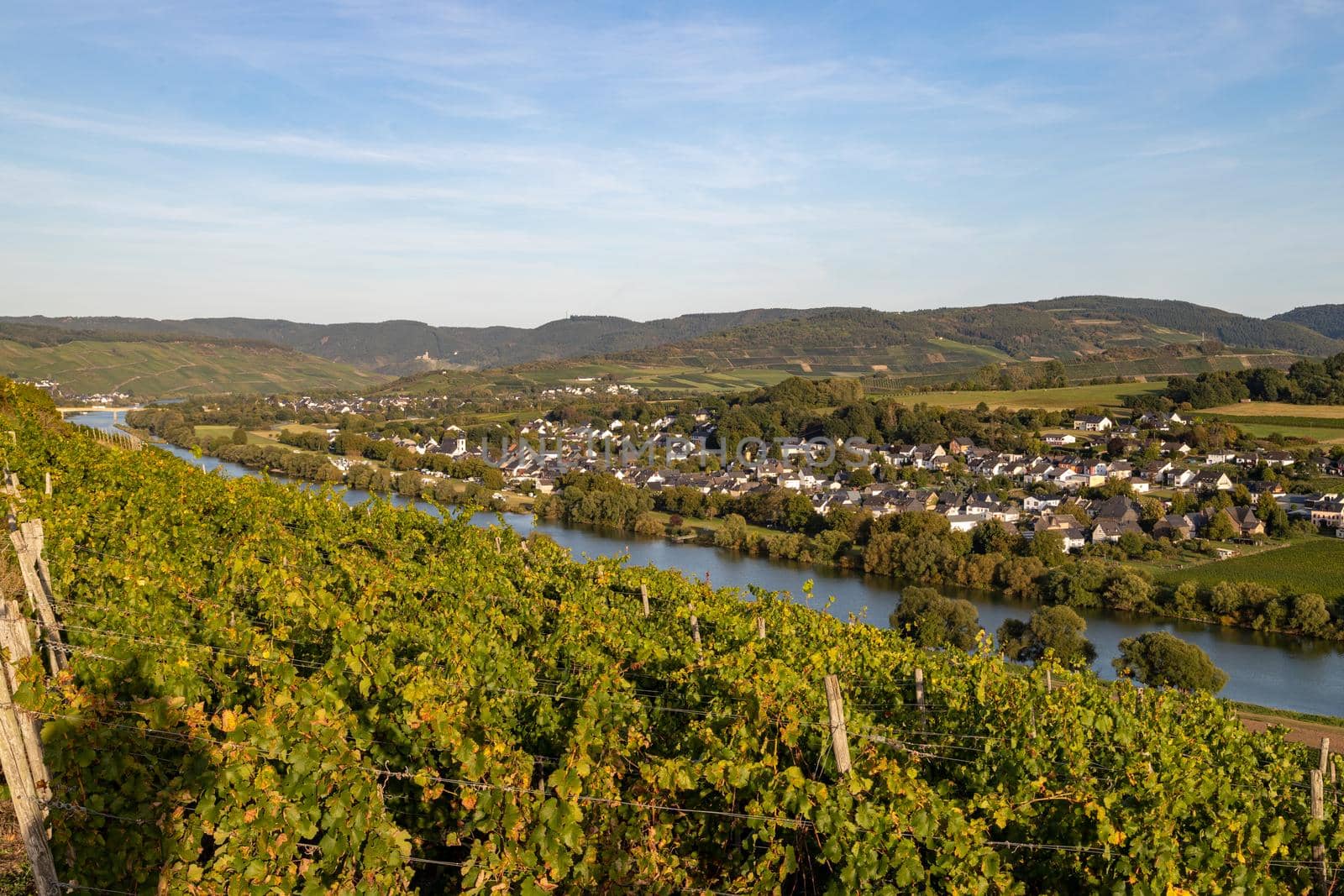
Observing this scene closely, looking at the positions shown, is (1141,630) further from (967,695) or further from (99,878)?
(99,878)

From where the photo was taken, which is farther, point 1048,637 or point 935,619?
point 935,619

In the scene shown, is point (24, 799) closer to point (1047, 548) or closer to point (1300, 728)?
point (1300, 728)

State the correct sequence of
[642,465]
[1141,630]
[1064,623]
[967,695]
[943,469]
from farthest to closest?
[642,465], [943,469], [1141,630], [1064,623], [967,695]

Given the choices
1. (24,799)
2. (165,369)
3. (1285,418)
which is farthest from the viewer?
(165,369)

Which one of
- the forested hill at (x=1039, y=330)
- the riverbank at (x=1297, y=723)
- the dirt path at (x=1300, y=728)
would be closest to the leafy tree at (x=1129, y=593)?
the riverbank at (x=1297, y=723)

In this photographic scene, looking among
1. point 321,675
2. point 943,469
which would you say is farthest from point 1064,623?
point 943,469

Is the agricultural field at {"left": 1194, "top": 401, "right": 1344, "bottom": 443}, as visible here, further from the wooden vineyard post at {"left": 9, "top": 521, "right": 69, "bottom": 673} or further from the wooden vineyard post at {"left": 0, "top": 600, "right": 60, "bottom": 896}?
the wooden vineyard post at {"left": 0, "top": 600, "right": 60, "bottom": 896}

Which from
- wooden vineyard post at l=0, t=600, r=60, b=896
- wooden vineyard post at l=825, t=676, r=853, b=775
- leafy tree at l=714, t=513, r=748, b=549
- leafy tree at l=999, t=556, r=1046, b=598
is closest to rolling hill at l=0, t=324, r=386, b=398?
leafy tree at l=714, t=513, r=748, b=549

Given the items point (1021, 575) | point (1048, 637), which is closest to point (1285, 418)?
point (1021, 575)
